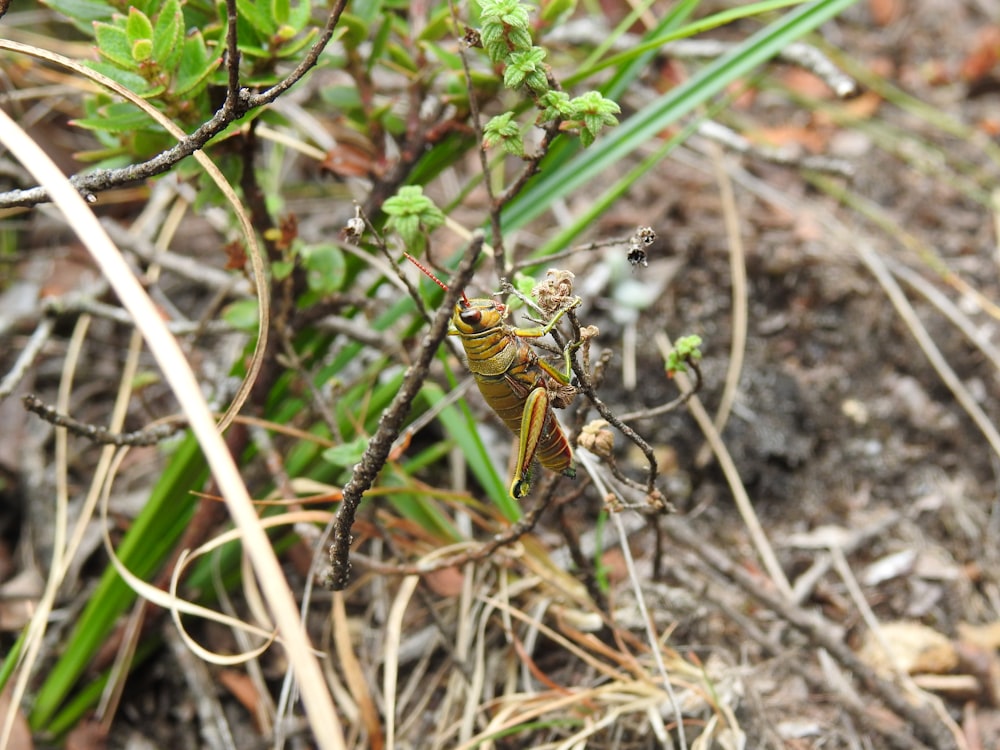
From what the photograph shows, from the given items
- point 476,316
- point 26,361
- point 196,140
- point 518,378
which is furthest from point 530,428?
point 26,361

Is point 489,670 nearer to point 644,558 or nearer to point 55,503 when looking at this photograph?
point 644,558

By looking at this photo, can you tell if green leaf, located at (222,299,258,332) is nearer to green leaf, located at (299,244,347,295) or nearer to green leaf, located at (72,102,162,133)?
green leaf, located at (299,244,347,295)

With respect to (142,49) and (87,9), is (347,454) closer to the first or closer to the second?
(142,49)

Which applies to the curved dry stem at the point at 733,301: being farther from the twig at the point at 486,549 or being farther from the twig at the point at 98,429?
the twig at the point at 98,429

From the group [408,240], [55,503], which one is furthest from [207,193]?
[55,503]

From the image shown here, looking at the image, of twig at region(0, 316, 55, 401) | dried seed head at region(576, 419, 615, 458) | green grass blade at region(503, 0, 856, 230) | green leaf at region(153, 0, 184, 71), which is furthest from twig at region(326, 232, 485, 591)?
twig at region(0, 316, 55, 401)
